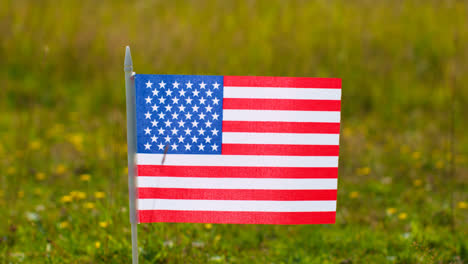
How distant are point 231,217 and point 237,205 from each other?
0.08m

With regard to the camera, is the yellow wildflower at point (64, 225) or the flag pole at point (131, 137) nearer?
the flag pole at point (131, 137)

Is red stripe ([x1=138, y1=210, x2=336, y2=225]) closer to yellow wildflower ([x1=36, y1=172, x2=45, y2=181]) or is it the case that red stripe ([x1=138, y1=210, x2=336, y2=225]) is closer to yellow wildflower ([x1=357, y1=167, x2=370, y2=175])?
yellow wildflower ([x1=357, y1=167, x2=370, y2=175])

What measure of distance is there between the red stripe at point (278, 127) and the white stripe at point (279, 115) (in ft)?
0.08

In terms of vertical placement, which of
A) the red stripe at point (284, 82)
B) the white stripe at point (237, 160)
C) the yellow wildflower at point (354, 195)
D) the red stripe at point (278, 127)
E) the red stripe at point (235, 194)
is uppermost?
the red stripe at point (284, 82)

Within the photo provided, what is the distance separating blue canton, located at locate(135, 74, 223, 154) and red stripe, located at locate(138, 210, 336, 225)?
0.37 metres

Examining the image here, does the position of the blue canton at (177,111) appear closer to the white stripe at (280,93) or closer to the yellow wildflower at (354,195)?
the white stripe at (280,93)

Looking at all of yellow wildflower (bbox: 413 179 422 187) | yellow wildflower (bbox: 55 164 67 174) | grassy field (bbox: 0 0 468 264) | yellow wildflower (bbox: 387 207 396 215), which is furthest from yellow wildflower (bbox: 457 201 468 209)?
yellow wildflower (bbox: 55 164 67 174)

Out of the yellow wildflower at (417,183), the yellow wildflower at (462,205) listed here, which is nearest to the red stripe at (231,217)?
the yellow wildflower at (462,205)

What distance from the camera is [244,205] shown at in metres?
2.88

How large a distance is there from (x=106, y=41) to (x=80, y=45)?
0.42 metres

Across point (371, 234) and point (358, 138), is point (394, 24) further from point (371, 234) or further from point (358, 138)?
point (371, 234)

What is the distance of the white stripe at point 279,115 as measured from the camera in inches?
112

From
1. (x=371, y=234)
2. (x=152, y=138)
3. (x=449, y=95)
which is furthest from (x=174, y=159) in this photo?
(x=449, y=95)

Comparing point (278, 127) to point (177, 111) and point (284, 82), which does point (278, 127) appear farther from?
point (177, 111)
